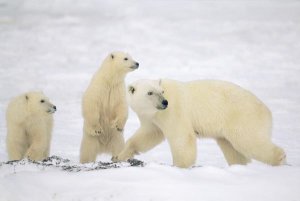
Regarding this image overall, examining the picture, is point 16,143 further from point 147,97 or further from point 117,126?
point 147,97

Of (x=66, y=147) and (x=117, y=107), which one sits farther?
(x=66, y=147)

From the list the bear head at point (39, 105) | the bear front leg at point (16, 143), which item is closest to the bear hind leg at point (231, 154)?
the bear head at point (39, 105)

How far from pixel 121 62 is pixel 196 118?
6.11ft

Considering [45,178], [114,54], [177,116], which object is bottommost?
[45,178]

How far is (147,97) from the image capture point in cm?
663

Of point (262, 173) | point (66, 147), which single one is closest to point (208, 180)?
point (262, 173)

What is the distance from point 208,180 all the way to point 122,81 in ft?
10.9

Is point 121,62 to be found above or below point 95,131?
above

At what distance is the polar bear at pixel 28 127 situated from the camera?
7957 mm

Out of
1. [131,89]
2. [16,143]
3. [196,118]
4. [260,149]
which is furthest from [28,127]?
[260,149]

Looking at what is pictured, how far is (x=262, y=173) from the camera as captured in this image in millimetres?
5746

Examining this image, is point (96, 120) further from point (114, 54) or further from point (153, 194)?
point (153, 194)

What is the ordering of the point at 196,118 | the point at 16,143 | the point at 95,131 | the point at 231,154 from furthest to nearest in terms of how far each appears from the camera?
the point at 16,143 → the point at 95,131 → the point at 231,154 → the point at 196,118

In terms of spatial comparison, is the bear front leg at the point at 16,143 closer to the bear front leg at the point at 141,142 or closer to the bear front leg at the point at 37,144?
the bear front leg at the point at 37,144
